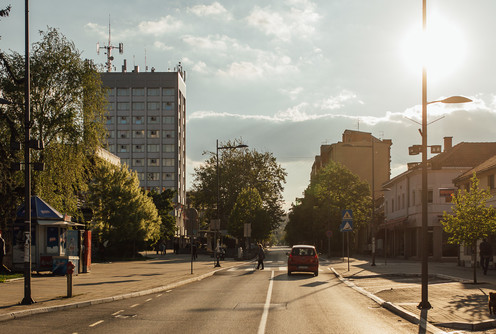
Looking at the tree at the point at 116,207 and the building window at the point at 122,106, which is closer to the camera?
the tree at the point at 116,207

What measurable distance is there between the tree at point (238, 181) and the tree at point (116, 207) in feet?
99.0

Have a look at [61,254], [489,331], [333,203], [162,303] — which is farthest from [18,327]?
[333,203]

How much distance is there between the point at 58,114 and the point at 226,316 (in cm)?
2123

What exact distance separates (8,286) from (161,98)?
99.4m

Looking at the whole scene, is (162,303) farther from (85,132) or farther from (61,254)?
(85,132)

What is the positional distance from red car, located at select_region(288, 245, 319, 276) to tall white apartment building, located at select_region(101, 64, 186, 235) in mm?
88233

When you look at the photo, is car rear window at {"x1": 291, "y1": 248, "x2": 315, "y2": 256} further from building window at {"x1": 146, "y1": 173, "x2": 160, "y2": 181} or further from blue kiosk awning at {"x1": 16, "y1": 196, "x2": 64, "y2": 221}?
building window at {"x1": 146, "y1": 173, "x2": 160, "y2": 181}

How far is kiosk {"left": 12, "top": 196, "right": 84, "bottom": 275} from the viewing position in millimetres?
26844

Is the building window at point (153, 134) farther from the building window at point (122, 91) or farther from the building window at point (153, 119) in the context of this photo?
the building window at point (122, 91)

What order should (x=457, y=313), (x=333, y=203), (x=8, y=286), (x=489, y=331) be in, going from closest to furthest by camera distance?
(x=489, y=331) → (x=457, y=313) → (x=8, y=286) → (x=333, y=203)

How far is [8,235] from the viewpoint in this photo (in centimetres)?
2836

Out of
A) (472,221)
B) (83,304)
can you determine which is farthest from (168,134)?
(83,304)

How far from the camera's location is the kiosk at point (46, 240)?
26.8 m

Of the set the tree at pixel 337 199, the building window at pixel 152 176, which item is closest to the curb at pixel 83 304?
the tree at pixel 337 199
